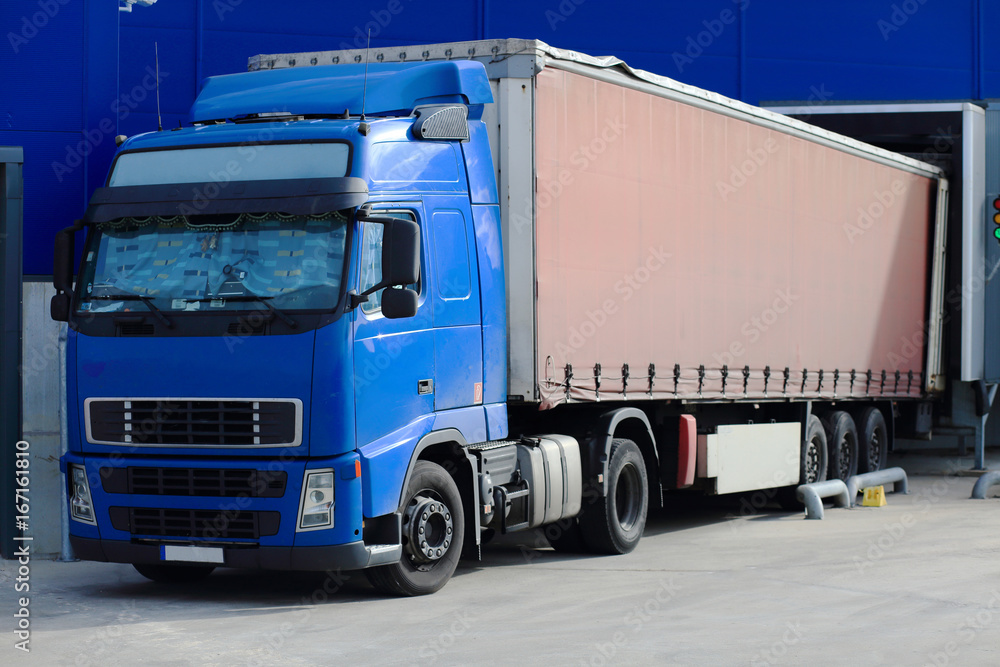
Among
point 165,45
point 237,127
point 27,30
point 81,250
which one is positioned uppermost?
point 165,45

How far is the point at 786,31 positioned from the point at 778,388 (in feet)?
A: 33.4

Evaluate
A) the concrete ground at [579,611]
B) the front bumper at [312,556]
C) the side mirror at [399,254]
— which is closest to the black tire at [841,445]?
the concrete ground at [579,611]

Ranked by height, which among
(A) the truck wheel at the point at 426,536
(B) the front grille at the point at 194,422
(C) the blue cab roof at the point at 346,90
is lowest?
(A) the truck wheel at the point at 426,536

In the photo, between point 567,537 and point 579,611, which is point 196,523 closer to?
point 579,611

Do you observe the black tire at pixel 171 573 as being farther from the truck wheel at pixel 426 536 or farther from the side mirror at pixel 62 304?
the side mirror at pixel 62 304

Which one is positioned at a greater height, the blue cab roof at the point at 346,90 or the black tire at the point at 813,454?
the blue cab roof at the point at 346,90

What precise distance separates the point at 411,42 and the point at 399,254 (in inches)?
488

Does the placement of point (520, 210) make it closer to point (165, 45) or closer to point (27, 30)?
point (27, 30)

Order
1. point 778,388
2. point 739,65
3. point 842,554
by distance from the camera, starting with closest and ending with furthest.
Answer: point 842,554 → point 778,388 → point 739,65

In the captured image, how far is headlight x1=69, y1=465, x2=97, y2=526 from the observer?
870cm

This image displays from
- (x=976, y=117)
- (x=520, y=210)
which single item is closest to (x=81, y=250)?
(x=520, y=210)

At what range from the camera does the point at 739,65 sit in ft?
72.1

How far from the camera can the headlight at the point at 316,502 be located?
26.9 ft

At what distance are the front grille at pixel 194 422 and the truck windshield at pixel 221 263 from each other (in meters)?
0.62
